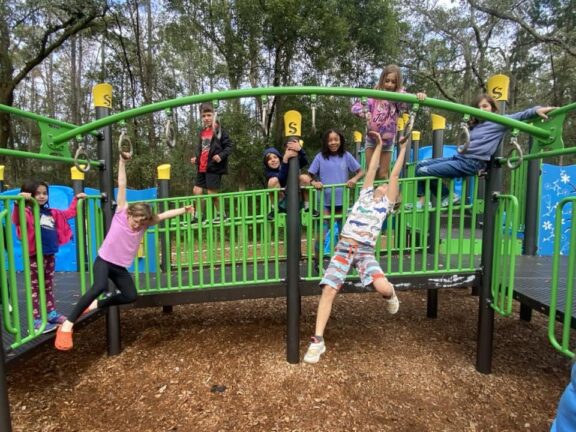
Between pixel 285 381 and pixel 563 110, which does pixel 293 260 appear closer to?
pixel 285 381

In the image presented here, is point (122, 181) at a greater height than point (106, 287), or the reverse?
point (122, 181)

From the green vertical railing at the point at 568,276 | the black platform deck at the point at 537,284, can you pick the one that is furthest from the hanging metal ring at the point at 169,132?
the black platform deck at the point at 537,284

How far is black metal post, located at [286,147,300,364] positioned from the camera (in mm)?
3133

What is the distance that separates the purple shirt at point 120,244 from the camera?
115 inches

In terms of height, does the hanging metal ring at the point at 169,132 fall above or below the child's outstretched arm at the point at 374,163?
above

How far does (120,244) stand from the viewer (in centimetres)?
295

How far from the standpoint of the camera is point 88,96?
23.2 meters

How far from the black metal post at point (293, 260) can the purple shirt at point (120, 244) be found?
124 cm

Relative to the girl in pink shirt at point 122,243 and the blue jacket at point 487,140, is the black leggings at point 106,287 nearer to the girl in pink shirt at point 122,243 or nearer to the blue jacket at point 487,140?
the girl in pink shirt at point 122,243

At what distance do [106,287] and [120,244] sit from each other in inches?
13.3

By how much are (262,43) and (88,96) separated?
16.0 meters

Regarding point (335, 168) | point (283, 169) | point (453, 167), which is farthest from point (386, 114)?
point (283, 169)

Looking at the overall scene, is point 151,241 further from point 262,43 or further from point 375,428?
point 262,43

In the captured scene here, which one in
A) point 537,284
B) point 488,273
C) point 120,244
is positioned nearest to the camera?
point 120,244
